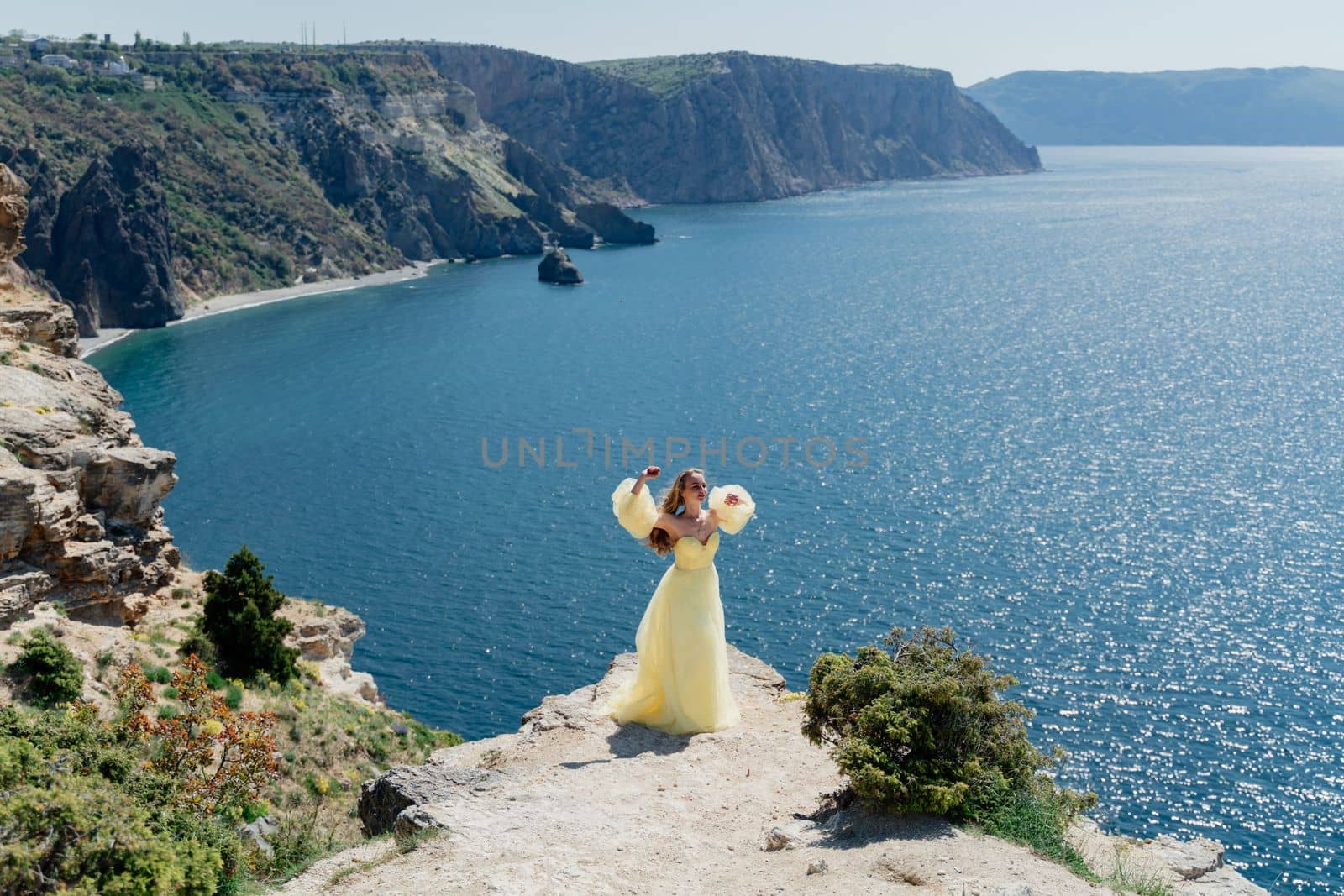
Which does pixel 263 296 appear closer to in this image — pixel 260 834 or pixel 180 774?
pixel 180 774

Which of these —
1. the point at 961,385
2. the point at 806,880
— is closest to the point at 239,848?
the point at 806,880

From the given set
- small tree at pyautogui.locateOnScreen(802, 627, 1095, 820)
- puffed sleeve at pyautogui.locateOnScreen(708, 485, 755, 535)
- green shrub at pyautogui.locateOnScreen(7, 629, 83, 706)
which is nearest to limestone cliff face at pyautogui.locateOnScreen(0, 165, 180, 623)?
green shrub at pyautogui.locateOnScreen(7, 629, 83, 706)

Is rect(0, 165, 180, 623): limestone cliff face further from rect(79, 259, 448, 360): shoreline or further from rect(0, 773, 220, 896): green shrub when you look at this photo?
rect(79, 259, 448, 360): shoreline

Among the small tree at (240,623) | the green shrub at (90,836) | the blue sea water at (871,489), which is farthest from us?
the blue sea water at (871,489)

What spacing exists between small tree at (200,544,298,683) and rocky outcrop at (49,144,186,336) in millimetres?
77970

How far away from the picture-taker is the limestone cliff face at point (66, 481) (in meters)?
21.2

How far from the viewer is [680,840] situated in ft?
37.0

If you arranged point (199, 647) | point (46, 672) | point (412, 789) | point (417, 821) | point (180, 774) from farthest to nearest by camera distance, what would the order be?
point (199, 647) < point (46, 672) < point (180, 774) < point (412, 789) < point (417, 821)

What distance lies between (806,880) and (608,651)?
27.9 m

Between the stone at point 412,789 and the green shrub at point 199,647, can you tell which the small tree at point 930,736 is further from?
the green shrub at point 199,647

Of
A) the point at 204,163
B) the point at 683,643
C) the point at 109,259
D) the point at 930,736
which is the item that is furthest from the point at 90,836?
the point at 204,163

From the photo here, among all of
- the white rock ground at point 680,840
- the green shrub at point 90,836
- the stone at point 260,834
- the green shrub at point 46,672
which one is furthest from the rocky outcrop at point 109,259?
the white rock ground at point 680,840

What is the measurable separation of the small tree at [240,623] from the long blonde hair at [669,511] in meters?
12.6

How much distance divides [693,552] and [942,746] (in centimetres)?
400
